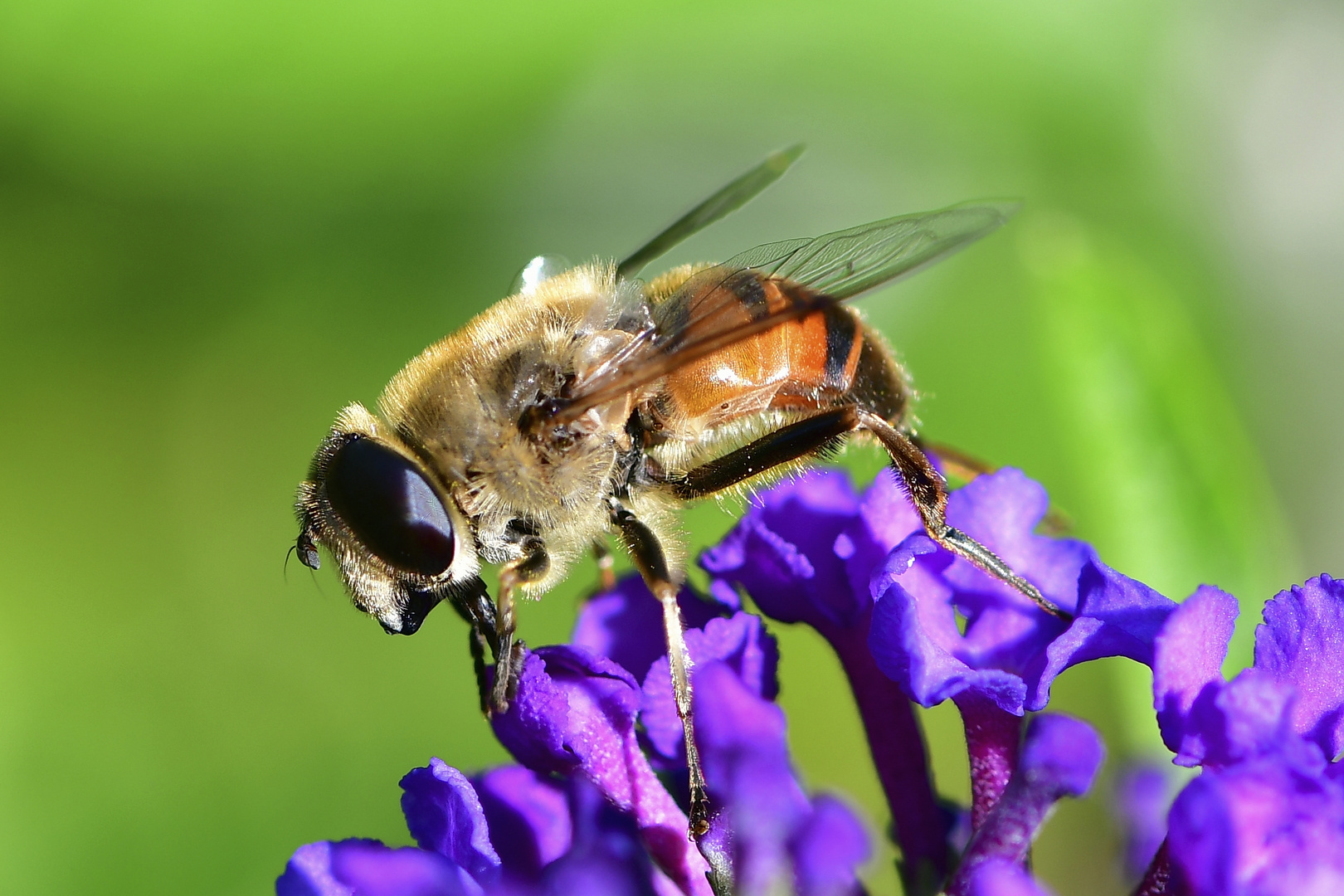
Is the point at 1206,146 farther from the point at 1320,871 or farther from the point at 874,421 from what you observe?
the point at 1320,871

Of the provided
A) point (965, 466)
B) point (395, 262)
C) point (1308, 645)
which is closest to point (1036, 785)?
point (1308, 645)

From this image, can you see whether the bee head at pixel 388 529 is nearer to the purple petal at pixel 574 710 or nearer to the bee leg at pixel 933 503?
the purple petal at pixel 574 710

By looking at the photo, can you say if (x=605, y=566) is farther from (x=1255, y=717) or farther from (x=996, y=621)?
(x=1255, y=717)

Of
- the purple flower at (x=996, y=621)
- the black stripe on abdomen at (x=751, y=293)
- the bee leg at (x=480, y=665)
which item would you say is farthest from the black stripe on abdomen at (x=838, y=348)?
the bee leg at (x=480, y=665)

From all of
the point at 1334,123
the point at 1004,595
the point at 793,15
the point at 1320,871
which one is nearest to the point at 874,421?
the point at 1004,595

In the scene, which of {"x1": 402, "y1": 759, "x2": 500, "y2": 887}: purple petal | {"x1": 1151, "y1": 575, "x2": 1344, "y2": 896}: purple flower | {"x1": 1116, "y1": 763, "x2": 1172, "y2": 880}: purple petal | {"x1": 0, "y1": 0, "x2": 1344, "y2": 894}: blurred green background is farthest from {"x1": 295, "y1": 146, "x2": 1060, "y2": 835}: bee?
{"x1": 0, "y1": 0, "x2": 1344, "y2": 894}: blurred green background

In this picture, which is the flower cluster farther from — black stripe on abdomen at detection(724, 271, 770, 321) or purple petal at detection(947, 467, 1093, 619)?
black stripe on abdomen at detection(724, 271, 770, 321)

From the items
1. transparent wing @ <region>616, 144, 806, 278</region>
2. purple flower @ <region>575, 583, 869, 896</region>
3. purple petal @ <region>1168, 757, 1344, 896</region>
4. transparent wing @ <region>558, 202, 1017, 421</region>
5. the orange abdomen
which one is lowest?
purple petal @ <region>1168, 757, 1344, 896</region>
